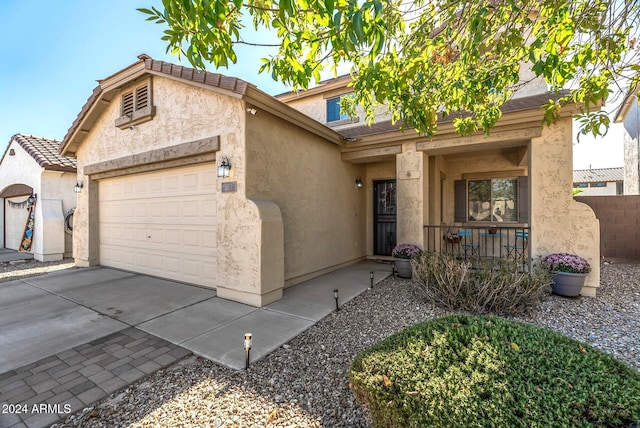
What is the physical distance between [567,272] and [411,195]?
3401 mm

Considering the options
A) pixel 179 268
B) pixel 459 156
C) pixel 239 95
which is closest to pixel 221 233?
pixel 179 268

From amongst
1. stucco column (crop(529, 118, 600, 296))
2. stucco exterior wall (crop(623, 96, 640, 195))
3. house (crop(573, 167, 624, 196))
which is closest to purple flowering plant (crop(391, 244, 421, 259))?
stucco column (crop(529, 118, 600, 296))

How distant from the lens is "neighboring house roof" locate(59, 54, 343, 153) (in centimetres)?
499

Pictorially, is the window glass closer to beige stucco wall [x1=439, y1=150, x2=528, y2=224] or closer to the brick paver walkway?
beige stucco wall [x1=439, y1=150, x2=528, y2=224]

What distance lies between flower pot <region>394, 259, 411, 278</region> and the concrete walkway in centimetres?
65

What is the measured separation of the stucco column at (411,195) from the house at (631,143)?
11.4m

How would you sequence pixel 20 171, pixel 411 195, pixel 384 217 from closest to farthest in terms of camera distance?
1. pixel 411 195
2. pixel 384 217
3. pixel 20 171

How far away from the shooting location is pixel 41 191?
400 inches

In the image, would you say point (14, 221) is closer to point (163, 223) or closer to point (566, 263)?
point (163, 223)

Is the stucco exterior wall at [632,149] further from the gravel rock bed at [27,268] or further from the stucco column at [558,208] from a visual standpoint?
the gravel rock bed at [27,268]

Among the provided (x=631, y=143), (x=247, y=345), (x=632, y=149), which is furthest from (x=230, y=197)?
(x=631, y=143)

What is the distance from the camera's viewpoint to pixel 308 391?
274 cm

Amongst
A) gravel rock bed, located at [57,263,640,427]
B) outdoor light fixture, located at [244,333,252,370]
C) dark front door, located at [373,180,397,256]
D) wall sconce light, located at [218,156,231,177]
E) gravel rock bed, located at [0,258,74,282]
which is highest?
wall sconce light, located at [218,156,231,177]

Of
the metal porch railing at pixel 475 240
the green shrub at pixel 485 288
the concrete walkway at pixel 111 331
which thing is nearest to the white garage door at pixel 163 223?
the concrete walkway at pixel 111 331
